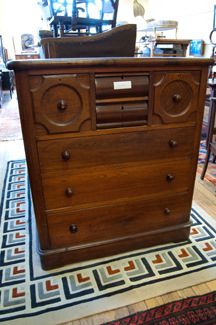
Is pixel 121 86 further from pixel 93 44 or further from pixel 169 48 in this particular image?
pixel 169 48

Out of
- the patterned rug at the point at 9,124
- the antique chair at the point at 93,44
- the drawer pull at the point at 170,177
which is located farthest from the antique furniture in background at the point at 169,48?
the patterned rug at the point at 9,124

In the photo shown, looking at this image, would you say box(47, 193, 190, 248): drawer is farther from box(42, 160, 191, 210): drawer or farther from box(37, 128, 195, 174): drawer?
box(37, 128, 195, 174): drawer

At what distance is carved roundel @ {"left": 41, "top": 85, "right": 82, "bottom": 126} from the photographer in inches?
48.3

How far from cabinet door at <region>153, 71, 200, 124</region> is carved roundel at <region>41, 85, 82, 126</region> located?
0.46m

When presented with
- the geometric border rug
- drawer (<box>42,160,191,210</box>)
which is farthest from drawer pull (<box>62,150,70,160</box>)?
the geometric border rug

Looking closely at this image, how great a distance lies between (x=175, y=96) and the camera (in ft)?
4.56

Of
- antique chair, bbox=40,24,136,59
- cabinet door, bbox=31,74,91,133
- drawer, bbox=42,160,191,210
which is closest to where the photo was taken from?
cabinet door, bbox=31,74,91,133

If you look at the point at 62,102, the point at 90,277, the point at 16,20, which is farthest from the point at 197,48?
the point at 16,20

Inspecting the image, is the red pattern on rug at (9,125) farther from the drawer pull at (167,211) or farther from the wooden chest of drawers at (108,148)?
the drawer pull at (167,211)

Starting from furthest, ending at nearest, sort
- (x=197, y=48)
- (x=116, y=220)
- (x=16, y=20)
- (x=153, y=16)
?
(x=16, y=20) < (x=153, y=16) < (x=197, y=48) < (x=116, y=220)

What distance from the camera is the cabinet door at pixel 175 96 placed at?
136cm

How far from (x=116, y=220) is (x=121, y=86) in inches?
33.4

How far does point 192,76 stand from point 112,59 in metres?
0.49

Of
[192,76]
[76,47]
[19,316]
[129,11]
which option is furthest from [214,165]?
[129,11]
